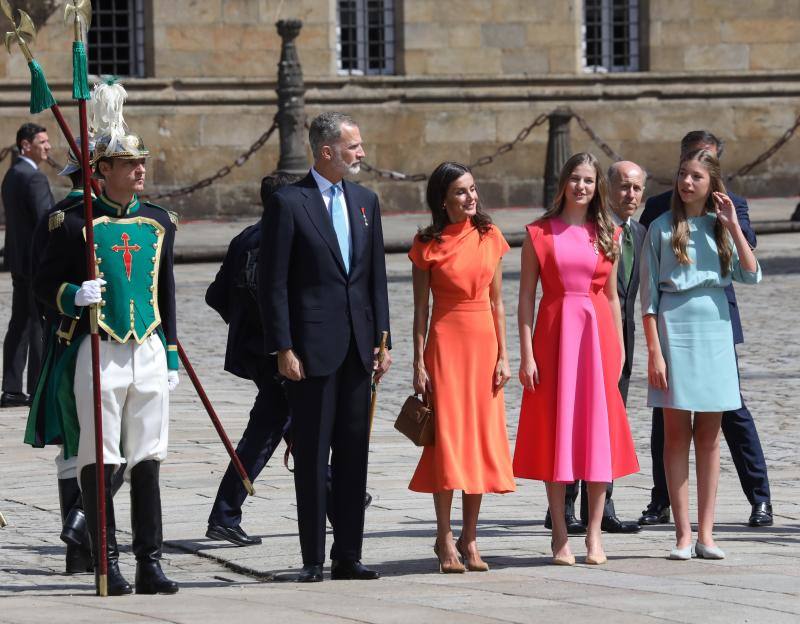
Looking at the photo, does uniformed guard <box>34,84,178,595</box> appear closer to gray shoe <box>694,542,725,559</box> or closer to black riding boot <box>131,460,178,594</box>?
black riding boot <box>131,460,178,594</box>

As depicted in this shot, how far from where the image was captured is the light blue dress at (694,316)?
25.3 ft

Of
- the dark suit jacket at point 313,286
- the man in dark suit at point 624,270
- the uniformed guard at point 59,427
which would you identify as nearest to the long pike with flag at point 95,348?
the uniformed guard at point 59,427

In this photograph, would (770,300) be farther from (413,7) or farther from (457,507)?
(413,7)

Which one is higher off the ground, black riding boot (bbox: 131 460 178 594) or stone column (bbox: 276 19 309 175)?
stone column (bbox: 276 19 309 175)

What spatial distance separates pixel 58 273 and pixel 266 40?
21484 millimetres

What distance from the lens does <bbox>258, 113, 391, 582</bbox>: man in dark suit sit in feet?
23.9

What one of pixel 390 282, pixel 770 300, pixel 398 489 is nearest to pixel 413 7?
pixel 390 282

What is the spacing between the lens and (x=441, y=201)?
761 centimetres

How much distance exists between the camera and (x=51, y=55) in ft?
90.7

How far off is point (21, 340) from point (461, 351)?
5842 mm

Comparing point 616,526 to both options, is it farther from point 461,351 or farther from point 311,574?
point 311,574

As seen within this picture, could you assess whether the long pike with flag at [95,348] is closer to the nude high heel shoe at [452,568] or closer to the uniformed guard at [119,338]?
the uniformed guard at [119,338]

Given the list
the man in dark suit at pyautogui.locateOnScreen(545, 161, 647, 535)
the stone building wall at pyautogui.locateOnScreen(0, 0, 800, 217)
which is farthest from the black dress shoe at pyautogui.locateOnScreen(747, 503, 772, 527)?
the stone building wall at pyautogui.locateOnScreen(0, 0, 800, 217)

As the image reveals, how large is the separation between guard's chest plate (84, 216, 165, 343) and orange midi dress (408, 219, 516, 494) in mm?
1057
